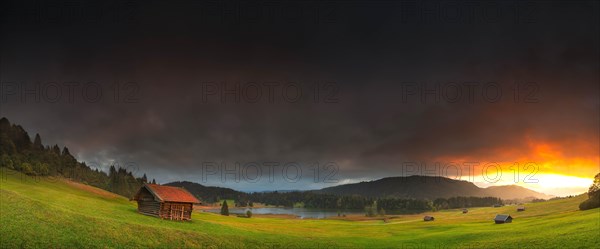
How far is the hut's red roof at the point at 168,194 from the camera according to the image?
57.2 metres

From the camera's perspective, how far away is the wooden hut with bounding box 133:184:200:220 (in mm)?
56844

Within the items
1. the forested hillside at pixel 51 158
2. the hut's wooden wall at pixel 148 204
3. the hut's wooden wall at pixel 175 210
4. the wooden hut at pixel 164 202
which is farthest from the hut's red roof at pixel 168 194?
the forested hillside at pixel 51 158

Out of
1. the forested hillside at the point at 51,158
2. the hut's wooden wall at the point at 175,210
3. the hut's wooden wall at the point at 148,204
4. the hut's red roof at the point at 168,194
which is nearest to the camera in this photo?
the hut's wooden wall at the point at 175,210

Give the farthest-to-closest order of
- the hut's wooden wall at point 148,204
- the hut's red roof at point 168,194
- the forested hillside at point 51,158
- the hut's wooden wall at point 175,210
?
the forested hillside at point 51,158, the hut's wooden wall at point 148,204, the hut's red roof at point 168,194, the hut's wooden wall at point 175,210

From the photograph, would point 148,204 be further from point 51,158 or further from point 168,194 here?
point 51,158

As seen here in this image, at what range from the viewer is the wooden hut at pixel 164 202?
56.8m

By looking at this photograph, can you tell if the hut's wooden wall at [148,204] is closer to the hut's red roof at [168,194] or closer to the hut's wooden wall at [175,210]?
the hut's wooden wall at [175,210]

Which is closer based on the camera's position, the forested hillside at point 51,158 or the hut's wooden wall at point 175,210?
the hut's wooden wall at point 175,210

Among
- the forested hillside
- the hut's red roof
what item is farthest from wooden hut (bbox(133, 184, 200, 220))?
the forested hillside

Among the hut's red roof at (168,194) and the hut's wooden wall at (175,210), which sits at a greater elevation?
the hut's red roof at (168,194)

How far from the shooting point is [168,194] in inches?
2320

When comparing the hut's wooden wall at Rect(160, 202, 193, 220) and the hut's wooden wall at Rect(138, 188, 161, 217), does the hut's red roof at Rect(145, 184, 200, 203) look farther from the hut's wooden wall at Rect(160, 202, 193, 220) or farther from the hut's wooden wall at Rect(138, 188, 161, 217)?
the hut's wooden wall at Rect(138, 188, 161, 217)

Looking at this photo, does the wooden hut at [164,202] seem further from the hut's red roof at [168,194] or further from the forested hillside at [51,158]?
the forested hillside at [51,158]

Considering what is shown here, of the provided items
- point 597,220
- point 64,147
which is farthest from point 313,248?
point 64,147
